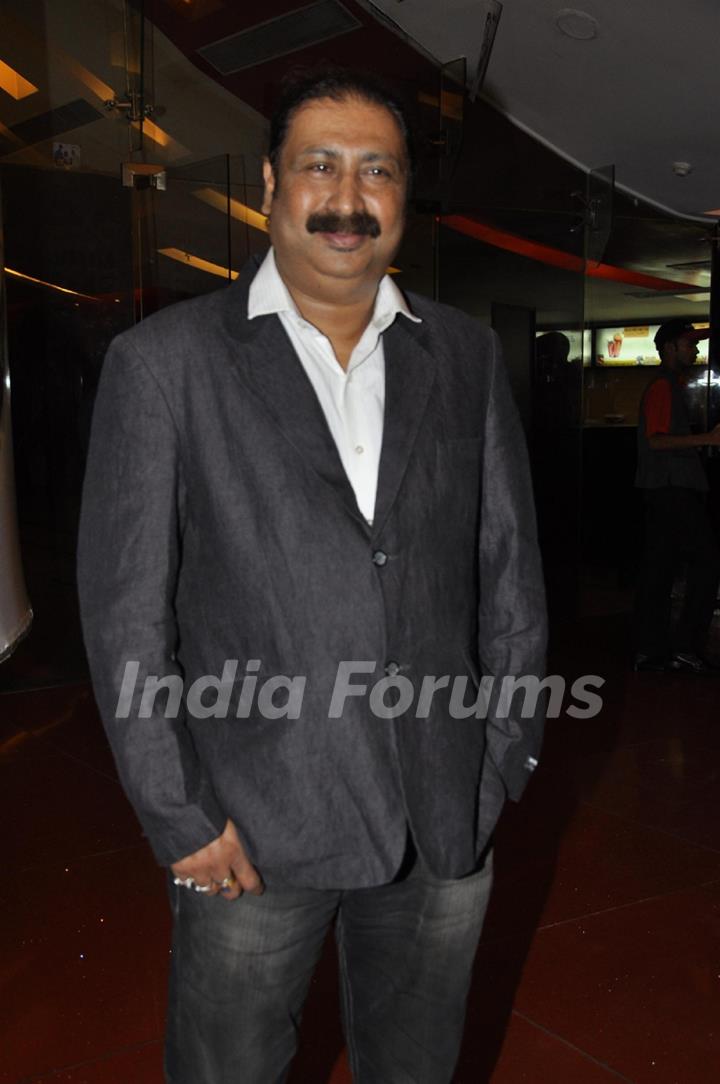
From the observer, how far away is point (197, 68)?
6520mm

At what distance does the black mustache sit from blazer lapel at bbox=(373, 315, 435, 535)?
169 millimetres

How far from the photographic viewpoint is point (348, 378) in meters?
1.53

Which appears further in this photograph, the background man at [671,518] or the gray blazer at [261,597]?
the background man at [671,518]

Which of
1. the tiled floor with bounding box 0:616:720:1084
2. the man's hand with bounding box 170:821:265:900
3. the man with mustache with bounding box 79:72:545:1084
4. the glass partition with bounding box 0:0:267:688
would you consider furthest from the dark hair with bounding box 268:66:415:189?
the glass partition with bounding box 0:0:267:688

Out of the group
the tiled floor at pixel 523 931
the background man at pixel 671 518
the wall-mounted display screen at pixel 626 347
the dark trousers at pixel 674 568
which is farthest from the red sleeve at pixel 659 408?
the wall-mounted display screen at pixel 626 347

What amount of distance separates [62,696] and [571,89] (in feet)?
16.0

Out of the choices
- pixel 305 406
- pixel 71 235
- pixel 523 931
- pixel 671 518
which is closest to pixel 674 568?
pixel 671 518

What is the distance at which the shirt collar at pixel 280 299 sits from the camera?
149 cm

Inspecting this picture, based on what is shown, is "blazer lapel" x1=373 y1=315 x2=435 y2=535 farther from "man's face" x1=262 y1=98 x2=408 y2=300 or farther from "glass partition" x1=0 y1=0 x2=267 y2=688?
"glass partition" x1=0 y1=0 x2=267 y2=688

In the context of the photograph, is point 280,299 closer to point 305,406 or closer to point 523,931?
point 305,406

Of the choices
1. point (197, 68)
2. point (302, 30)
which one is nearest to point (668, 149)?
point (302, 30)

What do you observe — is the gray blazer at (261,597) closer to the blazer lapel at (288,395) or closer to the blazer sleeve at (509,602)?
the blazer lapel at (288,395)

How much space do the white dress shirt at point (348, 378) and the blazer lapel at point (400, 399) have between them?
0.02 m

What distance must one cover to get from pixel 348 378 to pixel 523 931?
6.18ft
